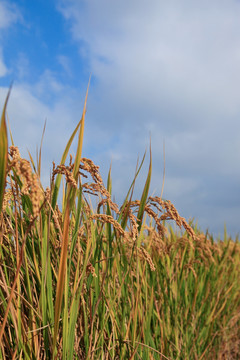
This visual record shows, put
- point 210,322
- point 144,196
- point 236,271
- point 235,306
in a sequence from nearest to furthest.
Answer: point 144,196, point 210,322, point 235,306, point 236,271

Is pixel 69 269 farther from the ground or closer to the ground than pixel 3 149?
closer to the ground

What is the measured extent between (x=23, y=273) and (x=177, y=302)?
1991mm

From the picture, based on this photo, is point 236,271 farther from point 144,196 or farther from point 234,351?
point 144,196

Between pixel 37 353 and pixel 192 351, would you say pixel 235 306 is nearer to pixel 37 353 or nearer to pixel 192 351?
pixel 192 351

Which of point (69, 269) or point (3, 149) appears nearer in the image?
point (3, 149)

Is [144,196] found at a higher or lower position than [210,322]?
higher

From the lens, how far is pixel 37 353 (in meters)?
1.51

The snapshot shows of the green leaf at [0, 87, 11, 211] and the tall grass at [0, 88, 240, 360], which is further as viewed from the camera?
the tall grass at [0, 88, 240, 360]

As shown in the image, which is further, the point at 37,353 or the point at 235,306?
the point at 235,306

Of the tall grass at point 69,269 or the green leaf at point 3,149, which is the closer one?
the green leaf at point 3,149

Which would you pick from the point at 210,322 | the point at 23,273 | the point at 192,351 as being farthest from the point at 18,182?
the point at 210,322

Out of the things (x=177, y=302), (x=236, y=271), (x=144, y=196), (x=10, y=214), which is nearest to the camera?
(x=10, y=214)

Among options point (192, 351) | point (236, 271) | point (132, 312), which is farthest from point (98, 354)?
point (236, 271)

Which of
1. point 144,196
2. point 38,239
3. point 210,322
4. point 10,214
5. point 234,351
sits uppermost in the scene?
point 144,196
